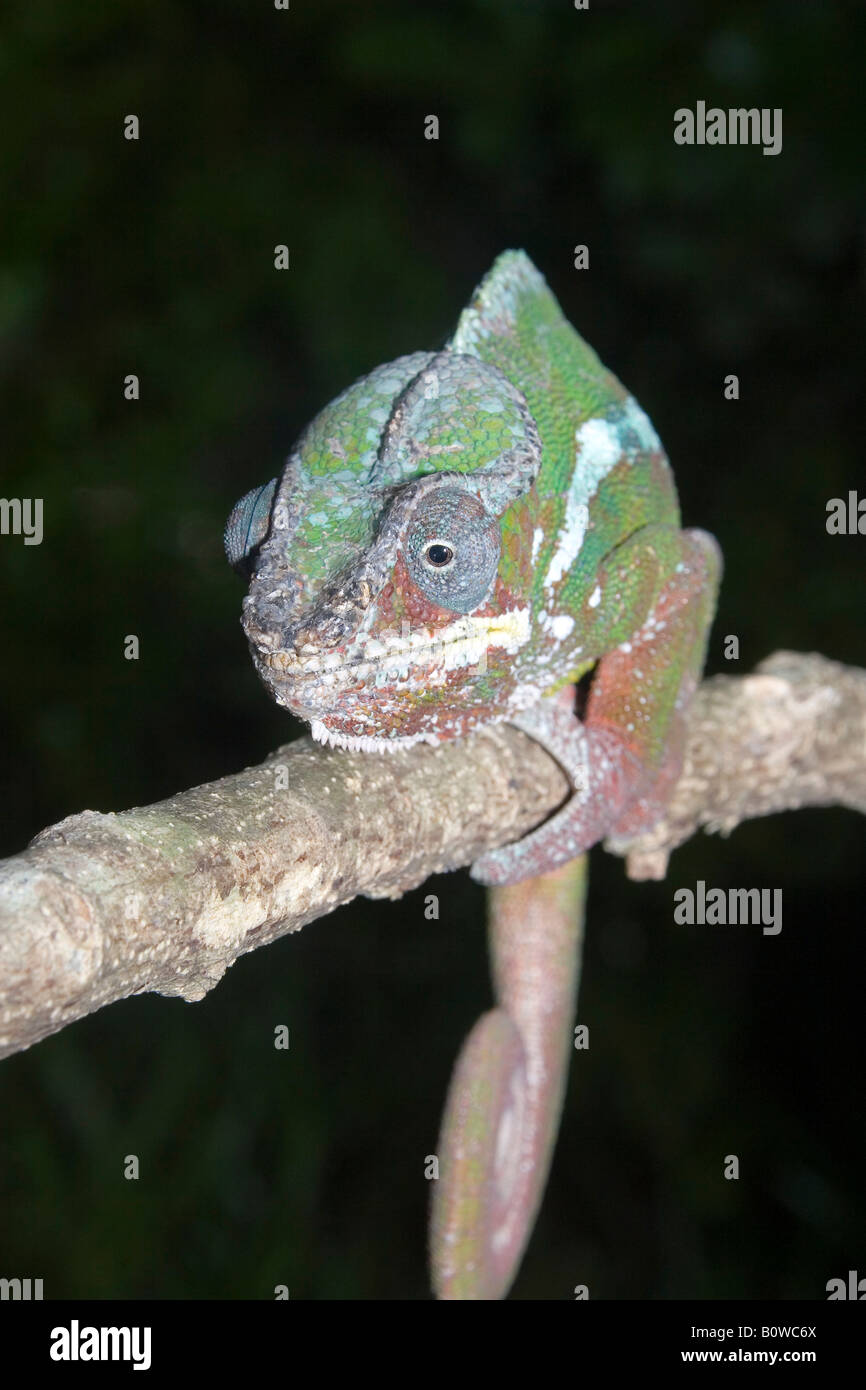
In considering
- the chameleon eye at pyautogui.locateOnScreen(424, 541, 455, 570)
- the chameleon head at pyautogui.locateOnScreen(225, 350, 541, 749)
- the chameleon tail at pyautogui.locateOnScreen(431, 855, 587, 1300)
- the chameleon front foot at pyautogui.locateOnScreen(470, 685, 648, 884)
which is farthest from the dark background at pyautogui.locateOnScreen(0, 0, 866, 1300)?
the chameleon eye at pyautogui.locateOnScreen(424, 541, 455, 570)

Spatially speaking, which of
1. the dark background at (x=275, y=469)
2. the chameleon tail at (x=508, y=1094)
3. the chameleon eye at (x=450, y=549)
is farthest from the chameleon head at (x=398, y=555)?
the dark background at (x=275, y=469)

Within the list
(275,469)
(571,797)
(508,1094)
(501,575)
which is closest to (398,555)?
(501,575)

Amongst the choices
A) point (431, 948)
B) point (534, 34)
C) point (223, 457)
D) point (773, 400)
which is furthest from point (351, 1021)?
point (534, 34)

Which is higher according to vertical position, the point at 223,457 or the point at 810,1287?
the point at 223,457

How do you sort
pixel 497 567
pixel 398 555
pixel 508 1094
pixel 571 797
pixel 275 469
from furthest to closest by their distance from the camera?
pixel 275 469 → pixel 508 1094 → pixel 571 797 → pixel 497 567 → pixel 398 555

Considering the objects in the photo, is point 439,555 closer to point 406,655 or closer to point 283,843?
point 406,655

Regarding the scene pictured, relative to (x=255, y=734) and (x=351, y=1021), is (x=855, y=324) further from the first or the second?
(x=351, y=1021)
